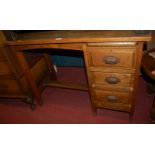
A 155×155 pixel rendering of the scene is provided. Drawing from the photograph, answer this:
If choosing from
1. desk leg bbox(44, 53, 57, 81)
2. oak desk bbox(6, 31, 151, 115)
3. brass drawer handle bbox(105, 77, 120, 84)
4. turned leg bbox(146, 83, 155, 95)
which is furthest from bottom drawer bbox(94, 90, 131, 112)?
desk leg bbox(44, 53, 57, 81)

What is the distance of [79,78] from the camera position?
2.08m

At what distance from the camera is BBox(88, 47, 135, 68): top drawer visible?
0.96 metres

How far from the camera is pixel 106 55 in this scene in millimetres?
1011

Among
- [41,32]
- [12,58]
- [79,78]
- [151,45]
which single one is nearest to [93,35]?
[41,32]

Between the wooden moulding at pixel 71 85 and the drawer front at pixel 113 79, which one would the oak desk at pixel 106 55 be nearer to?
the drawer front at pixel 113 79

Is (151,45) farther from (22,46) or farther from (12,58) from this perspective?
(12,58)

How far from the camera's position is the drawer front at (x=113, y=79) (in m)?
1.10

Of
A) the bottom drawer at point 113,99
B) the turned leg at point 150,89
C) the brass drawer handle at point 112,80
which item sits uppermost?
the brass drawer handle at point 112,80

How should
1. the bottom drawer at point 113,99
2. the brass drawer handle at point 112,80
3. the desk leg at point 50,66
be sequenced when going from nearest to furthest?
the brass drawer handle at point 112,80 < the bottom drawer at point 113,99 < the desk leg at point 50,66

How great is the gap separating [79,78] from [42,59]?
1.84 feet

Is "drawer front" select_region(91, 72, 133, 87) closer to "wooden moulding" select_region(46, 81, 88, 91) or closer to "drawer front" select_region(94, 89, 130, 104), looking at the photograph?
"drawer front" select_region(94, 89, 130, 104)

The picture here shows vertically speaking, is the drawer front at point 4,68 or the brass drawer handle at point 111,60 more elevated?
the brass drawer handle at point 111,60

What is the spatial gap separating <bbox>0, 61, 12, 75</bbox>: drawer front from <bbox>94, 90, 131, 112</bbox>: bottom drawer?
33.3 inches

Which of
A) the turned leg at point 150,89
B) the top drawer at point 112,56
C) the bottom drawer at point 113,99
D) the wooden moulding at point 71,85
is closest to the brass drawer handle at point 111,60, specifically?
the top drawer at point 112,56
